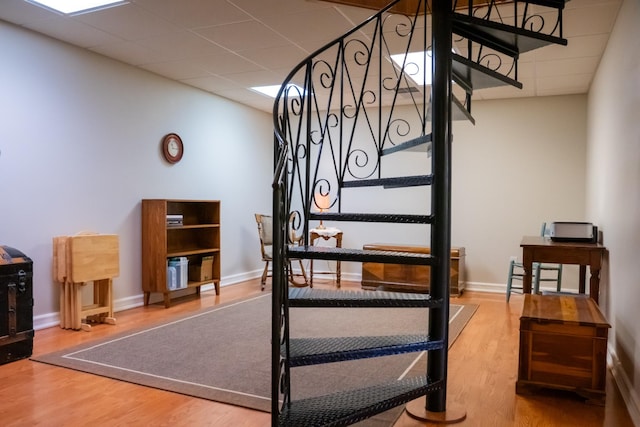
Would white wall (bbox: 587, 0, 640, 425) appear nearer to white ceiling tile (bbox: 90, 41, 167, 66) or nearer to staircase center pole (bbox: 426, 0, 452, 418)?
staircase center pole (bbox: 426, 0, 452, 418)

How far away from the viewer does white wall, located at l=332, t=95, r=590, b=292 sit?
6.14m

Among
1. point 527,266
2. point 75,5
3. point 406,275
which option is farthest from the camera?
point 406,275

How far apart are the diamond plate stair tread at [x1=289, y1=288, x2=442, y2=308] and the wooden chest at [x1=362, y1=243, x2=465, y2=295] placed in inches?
137

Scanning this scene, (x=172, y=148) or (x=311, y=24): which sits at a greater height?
(x=311, y=24)

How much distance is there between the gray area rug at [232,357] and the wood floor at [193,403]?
11cm

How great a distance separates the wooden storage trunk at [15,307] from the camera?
338 cm

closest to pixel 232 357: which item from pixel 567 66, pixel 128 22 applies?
pixel 128 22

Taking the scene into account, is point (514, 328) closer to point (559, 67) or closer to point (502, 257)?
point (502, 257)

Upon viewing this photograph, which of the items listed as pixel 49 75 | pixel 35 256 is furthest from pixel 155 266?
pixel 49 75

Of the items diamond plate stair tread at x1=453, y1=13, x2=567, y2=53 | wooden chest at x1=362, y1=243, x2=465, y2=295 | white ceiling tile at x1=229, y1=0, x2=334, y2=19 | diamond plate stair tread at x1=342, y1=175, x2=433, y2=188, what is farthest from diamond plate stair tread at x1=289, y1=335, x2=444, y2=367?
wooden chest at x1=362, y1=243, x2=465, y2=295

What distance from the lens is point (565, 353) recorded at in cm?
281

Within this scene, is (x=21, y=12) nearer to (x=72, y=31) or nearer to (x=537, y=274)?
(x=72, y=31)

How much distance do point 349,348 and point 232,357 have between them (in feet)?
4.52

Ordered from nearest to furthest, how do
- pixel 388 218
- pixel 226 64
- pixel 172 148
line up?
pixel 388 218 → pixel 226 64 → pixel 172 148
